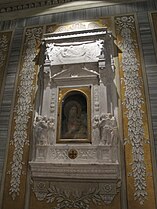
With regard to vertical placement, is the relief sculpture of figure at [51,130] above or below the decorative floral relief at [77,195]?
above

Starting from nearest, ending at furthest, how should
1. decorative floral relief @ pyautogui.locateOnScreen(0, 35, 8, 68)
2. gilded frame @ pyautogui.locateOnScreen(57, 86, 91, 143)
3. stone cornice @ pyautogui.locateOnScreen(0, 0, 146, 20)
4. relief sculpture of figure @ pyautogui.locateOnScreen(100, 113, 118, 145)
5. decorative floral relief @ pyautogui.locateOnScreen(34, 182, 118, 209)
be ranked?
1. decorative floral relief @ pyautogui.locateOnScreen(34, 182, 118, 209)
2. relief sculpture of figure @ pyautogui.locateOnScreen(100, 113, 118, 145)
3. gilded frame @ pyautogui.locateOnScreen(57, 86, 91, 143)
4. decorative floral relief @ pyautogui.locateOnScreen(0, 35, 8, 68)
5. stone cornice @ pyautogui.locateOnScreen(0, 0, 146, 20)

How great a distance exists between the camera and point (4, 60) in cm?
363

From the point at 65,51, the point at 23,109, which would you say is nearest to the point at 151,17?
the point at 65,51

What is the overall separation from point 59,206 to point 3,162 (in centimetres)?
92

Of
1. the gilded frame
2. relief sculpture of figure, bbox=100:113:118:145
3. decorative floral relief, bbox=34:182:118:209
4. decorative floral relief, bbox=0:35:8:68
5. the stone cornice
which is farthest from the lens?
the stone cornice

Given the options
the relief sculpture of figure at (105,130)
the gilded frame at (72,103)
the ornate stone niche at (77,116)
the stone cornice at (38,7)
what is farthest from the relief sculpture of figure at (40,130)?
the stone cornice at (38,7)

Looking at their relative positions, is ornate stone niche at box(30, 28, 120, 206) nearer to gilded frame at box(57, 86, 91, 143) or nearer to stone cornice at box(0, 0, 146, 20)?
gilded frame at box(57, 86, 91, 143)

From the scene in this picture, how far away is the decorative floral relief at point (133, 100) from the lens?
2.58m

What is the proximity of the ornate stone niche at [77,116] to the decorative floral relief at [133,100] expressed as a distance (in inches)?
7.4

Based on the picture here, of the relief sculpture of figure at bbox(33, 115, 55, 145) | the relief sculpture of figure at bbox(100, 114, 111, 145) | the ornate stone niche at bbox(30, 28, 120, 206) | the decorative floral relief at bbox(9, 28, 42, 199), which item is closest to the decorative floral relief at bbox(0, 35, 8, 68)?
the decorative floral relief at bbox(9, 28, 42, 199)

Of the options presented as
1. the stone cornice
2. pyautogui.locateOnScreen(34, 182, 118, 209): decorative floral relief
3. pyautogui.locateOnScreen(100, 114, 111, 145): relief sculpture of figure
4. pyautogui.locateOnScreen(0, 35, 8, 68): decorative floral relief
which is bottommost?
pyautogui.locateOnScreen(34, 182, 118, 209): decorative floral relief

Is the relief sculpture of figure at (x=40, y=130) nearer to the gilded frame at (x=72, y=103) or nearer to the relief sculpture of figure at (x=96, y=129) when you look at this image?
the gilded frame at (x=72, y=103)

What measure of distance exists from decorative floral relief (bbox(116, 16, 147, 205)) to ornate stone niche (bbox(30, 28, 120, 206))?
188 mm

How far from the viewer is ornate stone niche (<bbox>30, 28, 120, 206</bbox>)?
8.69 feet
